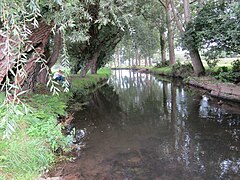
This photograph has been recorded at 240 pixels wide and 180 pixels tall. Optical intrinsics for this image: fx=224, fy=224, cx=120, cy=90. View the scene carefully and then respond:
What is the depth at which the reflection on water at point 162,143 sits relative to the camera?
451 cm

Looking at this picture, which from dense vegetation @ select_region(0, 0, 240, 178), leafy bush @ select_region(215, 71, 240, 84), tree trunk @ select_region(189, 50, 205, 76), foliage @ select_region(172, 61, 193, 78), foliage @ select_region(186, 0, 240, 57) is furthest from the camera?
foliage @ select_region(172, 61, 193, 78)

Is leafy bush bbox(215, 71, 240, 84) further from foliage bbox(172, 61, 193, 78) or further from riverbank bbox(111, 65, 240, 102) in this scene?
foliage bbox(172, 61, 193, 78)

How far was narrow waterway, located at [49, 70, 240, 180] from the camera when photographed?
14.7ft

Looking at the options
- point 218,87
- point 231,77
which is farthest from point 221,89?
point 231,77

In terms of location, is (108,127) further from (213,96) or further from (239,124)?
(213,96)

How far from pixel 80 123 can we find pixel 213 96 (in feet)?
25.5

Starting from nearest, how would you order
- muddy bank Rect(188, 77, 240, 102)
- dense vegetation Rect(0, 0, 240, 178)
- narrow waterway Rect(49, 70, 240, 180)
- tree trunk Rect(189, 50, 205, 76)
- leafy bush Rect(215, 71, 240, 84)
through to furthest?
dense vegetation Rect(0, 0, 240, 178) → narrow waterway Rect(49, 70, 240, 180) → muddy bank Rect(188, 77, 240, 102) → leafy bush Rect(215, 71, 240, 84) → tree trunk Rect(189, 50, 205, 76)

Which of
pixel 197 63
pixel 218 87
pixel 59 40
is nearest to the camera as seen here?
pixel 59 40

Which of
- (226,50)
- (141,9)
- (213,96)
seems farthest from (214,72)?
(141,9)

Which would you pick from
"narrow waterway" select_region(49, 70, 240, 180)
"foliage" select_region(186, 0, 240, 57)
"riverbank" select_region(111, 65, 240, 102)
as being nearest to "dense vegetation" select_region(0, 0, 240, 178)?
"foliage" select_region(186, 0, 240, 57)

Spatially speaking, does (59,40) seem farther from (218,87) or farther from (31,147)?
(218,87)

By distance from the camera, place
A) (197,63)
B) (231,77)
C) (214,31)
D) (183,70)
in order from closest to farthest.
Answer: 1. (231,77)
2. (214,31)
3. (197,63)
4. (183,70)

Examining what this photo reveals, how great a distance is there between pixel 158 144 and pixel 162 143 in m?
0.15

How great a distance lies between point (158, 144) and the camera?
5.89 m
